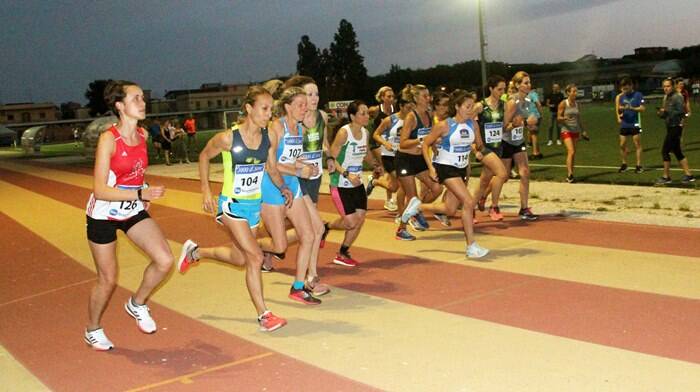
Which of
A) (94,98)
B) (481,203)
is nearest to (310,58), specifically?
(94,98)

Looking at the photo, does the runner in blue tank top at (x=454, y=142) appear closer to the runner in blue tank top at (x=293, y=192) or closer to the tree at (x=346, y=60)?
the runner in blue tank top at (x=293, y=192)

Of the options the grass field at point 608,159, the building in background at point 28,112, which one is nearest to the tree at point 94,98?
the building in background at point 28,112

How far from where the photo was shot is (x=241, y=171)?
21.2 ft

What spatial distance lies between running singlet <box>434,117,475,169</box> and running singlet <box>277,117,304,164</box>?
234 centimetres

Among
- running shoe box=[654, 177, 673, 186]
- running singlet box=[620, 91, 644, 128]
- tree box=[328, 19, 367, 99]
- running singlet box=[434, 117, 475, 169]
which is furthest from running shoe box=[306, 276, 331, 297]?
tree box=[328, 19, 367, 99]

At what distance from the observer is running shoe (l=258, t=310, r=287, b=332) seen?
21.0 ft

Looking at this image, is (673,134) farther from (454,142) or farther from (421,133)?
(454,142)

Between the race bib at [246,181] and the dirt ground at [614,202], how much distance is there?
6.08 meters

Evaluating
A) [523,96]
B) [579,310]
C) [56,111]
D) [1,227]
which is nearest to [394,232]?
[523,96]

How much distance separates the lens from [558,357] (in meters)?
5.29

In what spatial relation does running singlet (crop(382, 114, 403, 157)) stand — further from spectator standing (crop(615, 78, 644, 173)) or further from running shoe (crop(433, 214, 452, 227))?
spectator standing (crop(615, 78, 644, 173))

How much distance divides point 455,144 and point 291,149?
2.55m

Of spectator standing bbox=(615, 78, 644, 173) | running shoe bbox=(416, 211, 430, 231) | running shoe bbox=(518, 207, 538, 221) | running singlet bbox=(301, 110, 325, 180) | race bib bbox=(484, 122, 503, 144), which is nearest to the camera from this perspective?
running singlet bbox=(301, 110, 325, 180)

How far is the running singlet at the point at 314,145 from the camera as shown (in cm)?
787
